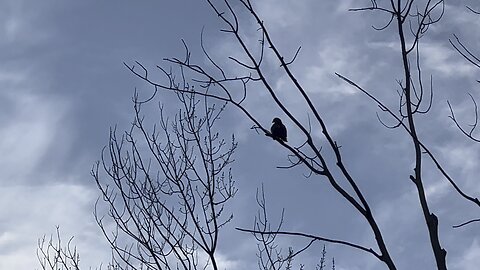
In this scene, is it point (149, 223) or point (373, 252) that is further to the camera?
point (149, 223)

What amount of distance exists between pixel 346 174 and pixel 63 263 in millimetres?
6121

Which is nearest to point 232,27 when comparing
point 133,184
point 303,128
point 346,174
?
point 303,128

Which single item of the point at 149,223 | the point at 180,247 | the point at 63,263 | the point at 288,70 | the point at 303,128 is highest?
the point at 63,263

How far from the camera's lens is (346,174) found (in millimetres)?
2203

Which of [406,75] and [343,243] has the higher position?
[406,75]

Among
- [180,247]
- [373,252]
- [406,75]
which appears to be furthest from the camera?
[180,247]

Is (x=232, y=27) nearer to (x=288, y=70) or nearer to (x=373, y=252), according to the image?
(x=288, y=70)

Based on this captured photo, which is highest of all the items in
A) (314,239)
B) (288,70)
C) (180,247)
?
(180,247)

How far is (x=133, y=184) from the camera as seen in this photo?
6.65m

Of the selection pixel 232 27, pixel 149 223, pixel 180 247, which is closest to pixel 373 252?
pixel 232 27

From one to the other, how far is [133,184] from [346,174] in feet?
15.3

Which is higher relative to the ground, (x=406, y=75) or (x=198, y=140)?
(x=198, y=140)

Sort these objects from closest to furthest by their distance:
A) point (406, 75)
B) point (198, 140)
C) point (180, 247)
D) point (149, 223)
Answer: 1. point (406, 75)
2. point (180, 247)
3. point (149, 223)
4. point (198, 140)

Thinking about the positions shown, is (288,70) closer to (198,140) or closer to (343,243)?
(343,243)
